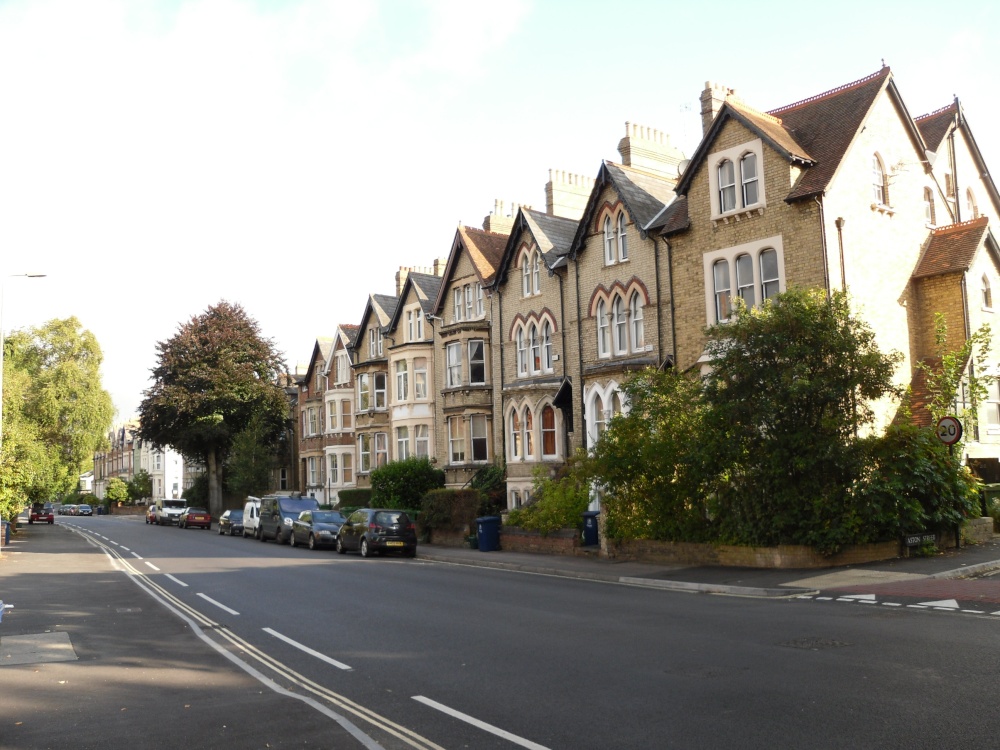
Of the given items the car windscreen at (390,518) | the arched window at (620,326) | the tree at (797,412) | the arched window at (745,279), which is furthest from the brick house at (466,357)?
the tree at (797,412)

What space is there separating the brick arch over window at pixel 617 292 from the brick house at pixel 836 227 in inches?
61.9

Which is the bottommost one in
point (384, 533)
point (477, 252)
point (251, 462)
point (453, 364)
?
point (384, 533)

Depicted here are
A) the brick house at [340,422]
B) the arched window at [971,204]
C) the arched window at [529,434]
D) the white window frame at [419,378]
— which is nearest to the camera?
the arched window at [971,204]

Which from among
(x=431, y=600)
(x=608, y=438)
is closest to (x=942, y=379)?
(x=608, y=438)

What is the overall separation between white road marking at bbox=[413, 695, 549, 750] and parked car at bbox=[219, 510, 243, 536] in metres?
38.6

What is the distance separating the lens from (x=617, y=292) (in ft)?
103

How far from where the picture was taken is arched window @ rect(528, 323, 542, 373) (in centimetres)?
3612

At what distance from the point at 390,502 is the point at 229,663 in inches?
1176

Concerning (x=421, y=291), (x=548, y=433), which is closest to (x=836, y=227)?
(x=548, y=433)

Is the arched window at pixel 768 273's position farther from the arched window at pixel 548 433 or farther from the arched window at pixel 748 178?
the arched window at pixel 548 433

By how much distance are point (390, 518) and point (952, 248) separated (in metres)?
18.7

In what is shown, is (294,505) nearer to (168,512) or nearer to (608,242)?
(608,242)

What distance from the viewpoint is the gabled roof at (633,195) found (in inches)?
1211

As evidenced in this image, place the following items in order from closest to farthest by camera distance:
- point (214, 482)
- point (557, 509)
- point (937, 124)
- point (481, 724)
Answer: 1. point (481, 724)
2. point (557, 509)
3. point (937, 124)
4. point (214, 482)
